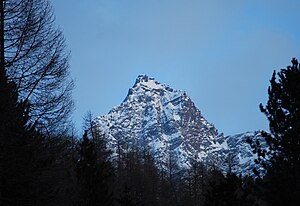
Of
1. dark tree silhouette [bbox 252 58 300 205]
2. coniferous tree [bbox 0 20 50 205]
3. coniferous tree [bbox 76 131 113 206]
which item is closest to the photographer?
coniferous tree [bbox 0 20 50 205]

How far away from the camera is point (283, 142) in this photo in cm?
1349

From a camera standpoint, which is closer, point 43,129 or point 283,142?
point 43,129

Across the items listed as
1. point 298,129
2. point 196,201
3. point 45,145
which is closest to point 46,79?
point 45,145

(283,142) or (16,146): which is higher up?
(283,142)

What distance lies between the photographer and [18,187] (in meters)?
9.88

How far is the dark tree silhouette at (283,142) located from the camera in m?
13.2

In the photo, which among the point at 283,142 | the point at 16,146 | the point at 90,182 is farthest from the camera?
the point at 90,182

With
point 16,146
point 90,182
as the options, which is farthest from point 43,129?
point 90,182

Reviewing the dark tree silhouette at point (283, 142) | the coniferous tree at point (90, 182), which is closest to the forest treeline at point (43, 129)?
the dark tree silhouette at point (283, 142)

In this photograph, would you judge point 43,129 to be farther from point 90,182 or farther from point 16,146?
point 90,182

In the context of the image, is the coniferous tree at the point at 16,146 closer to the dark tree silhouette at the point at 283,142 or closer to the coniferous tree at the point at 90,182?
the dark tree silhouette at the point at 283,142

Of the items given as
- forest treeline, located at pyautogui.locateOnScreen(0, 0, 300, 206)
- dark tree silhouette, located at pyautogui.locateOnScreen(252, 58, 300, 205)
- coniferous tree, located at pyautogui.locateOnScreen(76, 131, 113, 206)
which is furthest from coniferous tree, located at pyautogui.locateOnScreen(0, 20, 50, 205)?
coniferous tree, located at pyautogui.locateOnScreen(76, 131, 113, 206)

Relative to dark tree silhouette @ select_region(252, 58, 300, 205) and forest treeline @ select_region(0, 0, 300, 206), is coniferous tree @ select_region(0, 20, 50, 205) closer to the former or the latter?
forest treeline @ select_region(0, 0, 300, 206)

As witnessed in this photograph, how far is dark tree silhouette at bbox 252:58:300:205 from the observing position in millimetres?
13180
